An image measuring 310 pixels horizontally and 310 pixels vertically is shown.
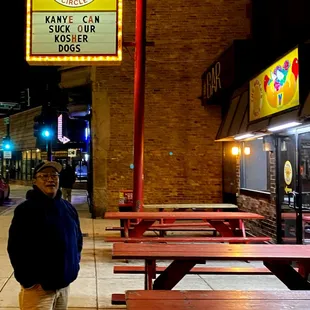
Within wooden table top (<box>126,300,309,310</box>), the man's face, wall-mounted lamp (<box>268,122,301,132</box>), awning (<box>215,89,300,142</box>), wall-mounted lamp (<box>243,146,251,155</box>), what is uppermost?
awning (<box>215,89,300,142</box>)

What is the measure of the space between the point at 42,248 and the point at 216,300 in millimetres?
1384

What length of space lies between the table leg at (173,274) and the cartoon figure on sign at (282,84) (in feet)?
12.2

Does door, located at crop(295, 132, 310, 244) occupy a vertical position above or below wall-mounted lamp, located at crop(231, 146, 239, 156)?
below

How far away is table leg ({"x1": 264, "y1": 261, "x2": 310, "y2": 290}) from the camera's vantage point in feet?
16.7

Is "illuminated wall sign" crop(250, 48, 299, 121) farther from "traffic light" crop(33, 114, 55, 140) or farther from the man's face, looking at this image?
"traffic light" crop(33, 114, 55, 140)

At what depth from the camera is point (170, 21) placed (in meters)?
14.6

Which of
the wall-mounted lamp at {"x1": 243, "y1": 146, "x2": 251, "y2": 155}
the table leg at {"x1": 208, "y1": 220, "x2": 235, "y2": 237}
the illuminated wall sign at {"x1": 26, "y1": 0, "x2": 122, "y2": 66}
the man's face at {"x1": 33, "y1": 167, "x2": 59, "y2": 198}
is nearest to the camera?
the man's face at {"x1": 33, "y1": 167, "x2": 59, "y2": 198}

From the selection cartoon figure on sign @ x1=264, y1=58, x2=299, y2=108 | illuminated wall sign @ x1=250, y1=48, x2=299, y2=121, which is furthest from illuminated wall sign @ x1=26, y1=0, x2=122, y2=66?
cartoon figure on sign @ x1=264, y1=58, x2=299, y2=108

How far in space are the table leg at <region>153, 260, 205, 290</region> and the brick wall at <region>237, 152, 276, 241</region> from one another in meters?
4.98

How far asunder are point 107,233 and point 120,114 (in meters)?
4.24

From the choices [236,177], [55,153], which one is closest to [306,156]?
[236,177]

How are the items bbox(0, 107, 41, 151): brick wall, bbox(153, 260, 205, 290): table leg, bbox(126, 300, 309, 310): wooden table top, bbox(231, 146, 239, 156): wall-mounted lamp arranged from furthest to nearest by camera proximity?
bbox(0, 107, 41, 151): brick wall → bbox(231, 146, 239, 156): wall-mounted lamp → bbox(153, 260, 205, 290): table leg → bbox(126, 300, 309, 310): wooden table top

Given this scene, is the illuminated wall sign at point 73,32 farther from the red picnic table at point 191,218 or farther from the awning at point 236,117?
the red picnic table at point 191,218

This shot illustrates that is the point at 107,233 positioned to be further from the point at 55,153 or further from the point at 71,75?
the point at 55,153
